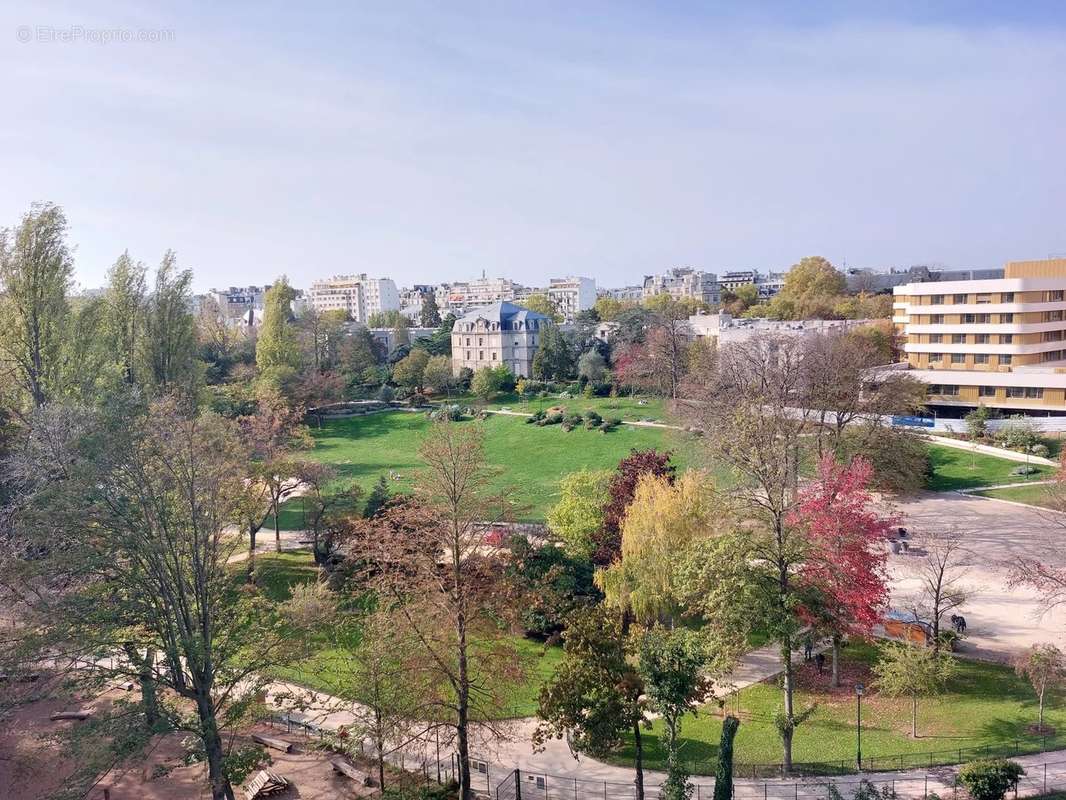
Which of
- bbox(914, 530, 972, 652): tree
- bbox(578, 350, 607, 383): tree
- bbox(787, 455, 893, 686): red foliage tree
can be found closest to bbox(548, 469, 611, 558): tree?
bbox(787, 455, 893, 686): red foliage tree

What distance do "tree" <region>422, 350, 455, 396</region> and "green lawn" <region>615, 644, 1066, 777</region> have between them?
49.3m

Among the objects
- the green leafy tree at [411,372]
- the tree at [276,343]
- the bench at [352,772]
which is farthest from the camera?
the green leafy tree at [411,372]

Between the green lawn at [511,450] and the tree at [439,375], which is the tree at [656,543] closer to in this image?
the green lawn at [511,450]

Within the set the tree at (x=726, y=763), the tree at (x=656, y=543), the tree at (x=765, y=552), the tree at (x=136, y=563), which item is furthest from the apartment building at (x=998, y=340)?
the tree at (x=136, y=563)

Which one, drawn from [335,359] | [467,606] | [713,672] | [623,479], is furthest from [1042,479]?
[335,359]

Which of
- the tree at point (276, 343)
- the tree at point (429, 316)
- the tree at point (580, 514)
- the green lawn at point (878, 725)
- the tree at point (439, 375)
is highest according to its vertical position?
the tree at point (429, 316)

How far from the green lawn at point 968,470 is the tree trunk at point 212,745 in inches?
1316

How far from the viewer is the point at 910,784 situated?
51.3 feet

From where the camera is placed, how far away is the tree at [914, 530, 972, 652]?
20.7m

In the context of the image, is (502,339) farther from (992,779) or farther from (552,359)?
(992,779)

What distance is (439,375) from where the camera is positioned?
66.4 m

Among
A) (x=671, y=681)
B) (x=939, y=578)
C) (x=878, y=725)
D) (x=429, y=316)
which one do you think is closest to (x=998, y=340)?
(x=939, y=578)

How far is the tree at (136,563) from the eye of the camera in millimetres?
13555

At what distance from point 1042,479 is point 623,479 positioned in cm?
2308
